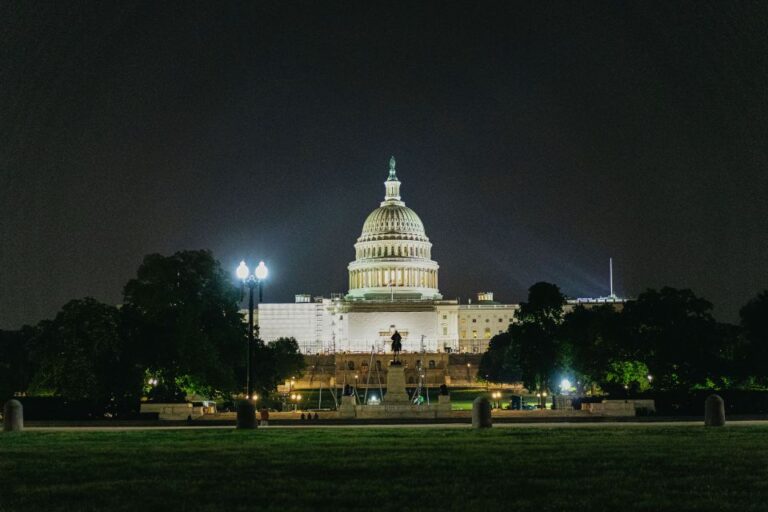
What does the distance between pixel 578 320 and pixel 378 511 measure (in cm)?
6257

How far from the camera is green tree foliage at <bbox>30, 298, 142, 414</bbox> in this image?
52625 millimetres

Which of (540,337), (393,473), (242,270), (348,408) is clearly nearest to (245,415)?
(242,270)

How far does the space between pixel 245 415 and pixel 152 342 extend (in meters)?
22.3

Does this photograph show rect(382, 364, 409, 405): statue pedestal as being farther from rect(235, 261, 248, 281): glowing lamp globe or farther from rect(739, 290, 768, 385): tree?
rect(739, 290, 768, 385): tree

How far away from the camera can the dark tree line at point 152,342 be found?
5356 centimetres

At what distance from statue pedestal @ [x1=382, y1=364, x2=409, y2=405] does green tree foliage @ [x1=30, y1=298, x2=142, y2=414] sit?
1217 cm

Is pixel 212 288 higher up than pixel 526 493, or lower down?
higher up

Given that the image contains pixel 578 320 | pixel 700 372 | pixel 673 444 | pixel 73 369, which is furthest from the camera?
pixel 578 320

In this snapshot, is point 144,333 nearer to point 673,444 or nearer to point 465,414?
point 465,414

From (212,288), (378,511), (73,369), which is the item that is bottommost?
(378,511)

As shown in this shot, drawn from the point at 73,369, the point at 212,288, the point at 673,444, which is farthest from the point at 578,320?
the point at 673,444

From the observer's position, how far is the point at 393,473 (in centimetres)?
2033

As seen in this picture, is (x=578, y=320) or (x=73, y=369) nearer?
(x=73, y=369)

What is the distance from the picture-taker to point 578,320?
77.2 metres
